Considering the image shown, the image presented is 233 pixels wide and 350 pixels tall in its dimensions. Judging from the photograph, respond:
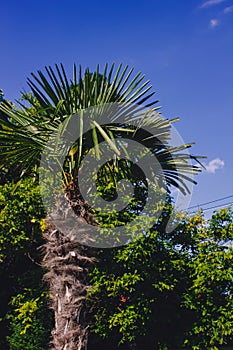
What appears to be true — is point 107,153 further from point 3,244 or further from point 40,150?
point 3,244

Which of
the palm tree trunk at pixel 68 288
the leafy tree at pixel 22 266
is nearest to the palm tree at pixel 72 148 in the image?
the palm tree trunk at pixel 68 288

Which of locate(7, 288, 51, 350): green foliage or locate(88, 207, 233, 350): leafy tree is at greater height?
locate(88, 207, 233, 350): leafy tree

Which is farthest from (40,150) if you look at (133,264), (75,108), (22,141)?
(133,264)

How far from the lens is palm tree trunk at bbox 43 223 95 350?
19.1 ft

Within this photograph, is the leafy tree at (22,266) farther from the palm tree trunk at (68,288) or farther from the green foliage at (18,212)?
the palm tree trunk at (68,288)

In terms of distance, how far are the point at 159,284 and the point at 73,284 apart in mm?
3543

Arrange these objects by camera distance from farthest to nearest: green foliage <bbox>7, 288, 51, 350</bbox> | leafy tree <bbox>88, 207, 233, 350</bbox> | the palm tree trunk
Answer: green foliage <bbox>7, 288, 51, 350</bbox>
leafy tree <bbox>88, 207, 233, 350</bbox>
the palm tree trunk

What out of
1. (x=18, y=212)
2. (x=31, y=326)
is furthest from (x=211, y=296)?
(x=18, y=212)

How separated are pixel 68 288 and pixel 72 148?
1866 millimetres

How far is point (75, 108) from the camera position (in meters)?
6.04

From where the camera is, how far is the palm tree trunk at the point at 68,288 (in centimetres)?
581

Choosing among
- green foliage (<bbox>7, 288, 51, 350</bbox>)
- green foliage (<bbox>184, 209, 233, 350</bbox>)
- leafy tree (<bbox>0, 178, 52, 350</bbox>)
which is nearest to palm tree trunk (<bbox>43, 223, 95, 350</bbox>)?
leafy tree (<bbox>0, 178, 52, 350</bbox>)

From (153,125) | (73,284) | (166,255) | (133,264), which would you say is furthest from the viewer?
(166,255)

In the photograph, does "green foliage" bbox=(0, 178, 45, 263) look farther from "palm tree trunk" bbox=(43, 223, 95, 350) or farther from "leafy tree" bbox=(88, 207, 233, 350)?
"palm tree trunk" bbox=(43, 223, 95, 350)
